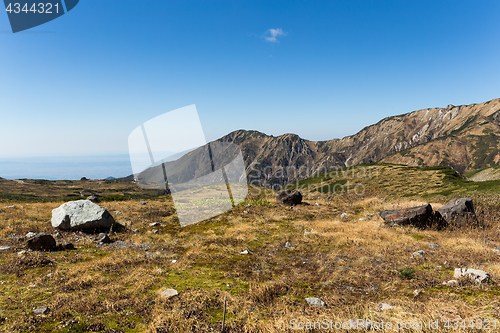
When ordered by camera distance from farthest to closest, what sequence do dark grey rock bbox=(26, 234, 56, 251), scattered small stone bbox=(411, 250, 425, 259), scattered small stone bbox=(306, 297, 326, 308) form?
1. dark grey rock bbox=(26, 234, 56, 251)
2. scattered small stone bbox=(411, 250, 425, 259)
3. scattered small stone bbox=(306, 297, 326, 308)

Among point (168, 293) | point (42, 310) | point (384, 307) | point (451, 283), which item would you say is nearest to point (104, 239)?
point (42, 310)

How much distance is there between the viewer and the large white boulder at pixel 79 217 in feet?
45.8

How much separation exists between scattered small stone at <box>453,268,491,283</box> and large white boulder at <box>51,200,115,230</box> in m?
18.0

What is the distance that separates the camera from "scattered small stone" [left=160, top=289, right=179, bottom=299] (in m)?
6.71

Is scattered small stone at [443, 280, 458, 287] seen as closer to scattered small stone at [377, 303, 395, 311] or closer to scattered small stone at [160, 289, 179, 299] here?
scattered small stone at [377, 303, 395, 311]

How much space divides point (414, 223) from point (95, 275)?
1789 centimetres

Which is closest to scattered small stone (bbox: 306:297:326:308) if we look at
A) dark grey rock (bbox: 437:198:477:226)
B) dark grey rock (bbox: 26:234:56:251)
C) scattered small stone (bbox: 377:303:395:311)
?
scattered small stone (bbox: 377:303:395:311)

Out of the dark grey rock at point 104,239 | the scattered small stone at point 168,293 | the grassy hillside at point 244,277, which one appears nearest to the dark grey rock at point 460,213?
the grassy hillside at point 244,277

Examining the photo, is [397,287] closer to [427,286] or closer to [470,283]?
[427,286]

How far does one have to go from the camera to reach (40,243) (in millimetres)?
10586

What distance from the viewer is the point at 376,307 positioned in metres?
5.96

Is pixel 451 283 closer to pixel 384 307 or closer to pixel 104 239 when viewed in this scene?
pixel 384 307

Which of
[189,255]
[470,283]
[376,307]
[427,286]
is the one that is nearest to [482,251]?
[470,283]

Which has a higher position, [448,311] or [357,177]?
[448,311]
